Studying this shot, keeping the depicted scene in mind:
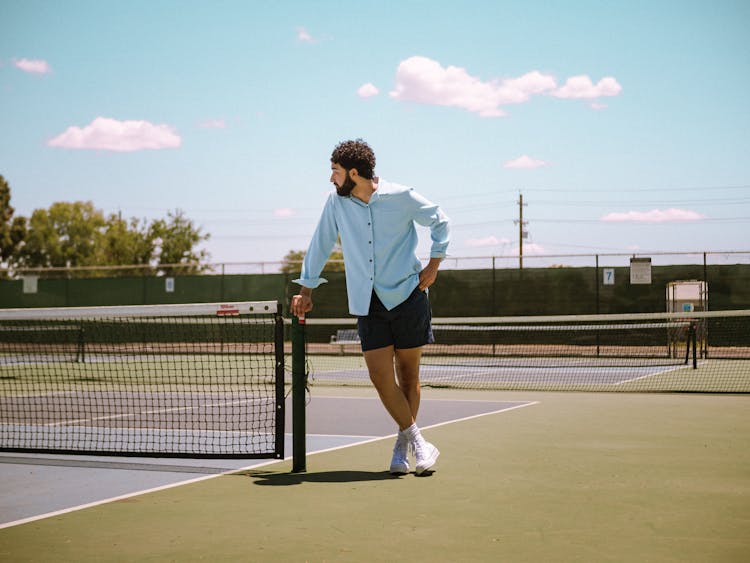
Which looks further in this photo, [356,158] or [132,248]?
[132,248]

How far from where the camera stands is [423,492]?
5.05m

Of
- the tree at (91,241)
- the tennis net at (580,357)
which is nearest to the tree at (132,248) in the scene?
the tree at (91,241)

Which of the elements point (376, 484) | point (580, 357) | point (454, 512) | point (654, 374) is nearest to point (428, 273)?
point (376, 484)

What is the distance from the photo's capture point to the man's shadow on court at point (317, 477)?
5.47 m

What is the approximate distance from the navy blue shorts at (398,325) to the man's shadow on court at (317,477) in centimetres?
71

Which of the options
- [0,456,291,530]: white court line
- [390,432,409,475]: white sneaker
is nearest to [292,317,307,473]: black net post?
[0,456,291,530]: white court line

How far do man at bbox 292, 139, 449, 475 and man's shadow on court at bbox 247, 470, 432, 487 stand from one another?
5.1 inches

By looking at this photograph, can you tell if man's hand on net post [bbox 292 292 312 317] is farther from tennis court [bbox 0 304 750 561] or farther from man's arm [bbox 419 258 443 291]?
man's arm [bbox 419 258 443 291]

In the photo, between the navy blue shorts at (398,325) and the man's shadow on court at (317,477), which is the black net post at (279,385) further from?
the navy blue shorts at (398,325)

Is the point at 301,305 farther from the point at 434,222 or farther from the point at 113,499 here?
the point at 113,499

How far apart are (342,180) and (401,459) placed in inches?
62.2

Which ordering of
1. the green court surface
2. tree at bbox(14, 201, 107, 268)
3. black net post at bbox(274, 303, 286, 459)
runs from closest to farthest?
the green court surface
black net post at bbox(274, 303, 286, 459)
tree at bbox(14, 201, 107, 268)

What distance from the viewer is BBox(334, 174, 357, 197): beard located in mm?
5570

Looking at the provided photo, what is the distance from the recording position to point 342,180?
5562 millimetres
